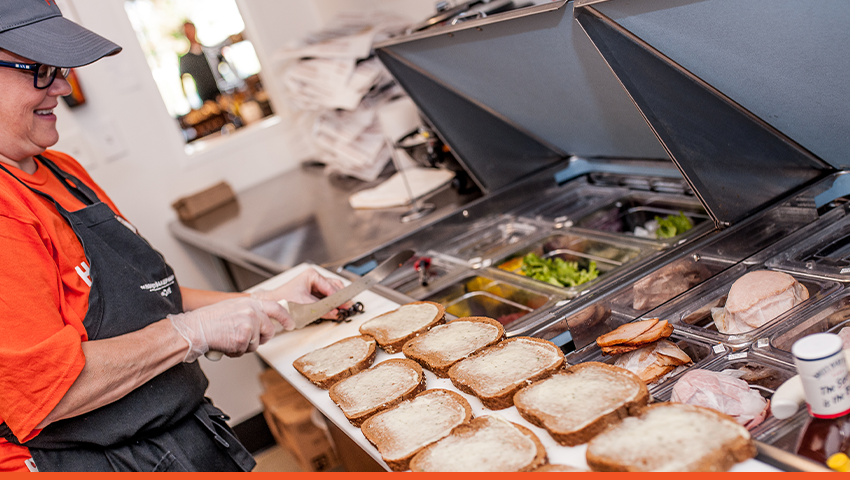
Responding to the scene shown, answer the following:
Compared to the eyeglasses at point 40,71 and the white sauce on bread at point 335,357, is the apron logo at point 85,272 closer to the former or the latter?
the eyeglasses at point 40,71

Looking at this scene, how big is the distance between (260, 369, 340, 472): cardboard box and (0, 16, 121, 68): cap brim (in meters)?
1.77

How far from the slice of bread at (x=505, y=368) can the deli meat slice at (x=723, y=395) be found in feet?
0.68

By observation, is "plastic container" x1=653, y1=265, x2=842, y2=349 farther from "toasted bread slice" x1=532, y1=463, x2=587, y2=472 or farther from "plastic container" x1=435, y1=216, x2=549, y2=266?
"plastic container" x1=435, y1=216, x2=549, y2=266

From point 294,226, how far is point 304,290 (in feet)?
3.42

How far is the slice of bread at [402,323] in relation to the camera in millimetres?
1450

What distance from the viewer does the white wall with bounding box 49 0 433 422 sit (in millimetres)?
3334

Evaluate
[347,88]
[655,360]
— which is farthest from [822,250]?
[347,88]

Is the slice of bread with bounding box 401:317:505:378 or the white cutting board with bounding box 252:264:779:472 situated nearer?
the white cutting board with bounding box 252:264:779:472

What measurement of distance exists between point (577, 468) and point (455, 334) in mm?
507

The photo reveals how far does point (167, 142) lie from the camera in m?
3.56

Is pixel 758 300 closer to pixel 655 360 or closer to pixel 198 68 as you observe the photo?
pixel 655 360

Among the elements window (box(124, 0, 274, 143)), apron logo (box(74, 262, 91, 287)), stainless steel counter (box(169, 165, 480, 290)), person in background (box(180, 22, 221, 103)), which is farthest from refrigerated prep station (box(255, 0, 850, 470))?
person in background (box(180, 22, 221, 103))

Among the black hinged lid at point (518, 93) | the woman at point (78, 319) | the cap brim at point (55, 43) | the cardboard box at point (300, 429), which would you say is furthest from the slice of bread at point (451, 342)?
the cardboard box at point (300, 429)

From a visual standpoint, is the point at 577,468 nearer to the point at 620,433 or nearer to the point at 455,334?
the point at 620,433
